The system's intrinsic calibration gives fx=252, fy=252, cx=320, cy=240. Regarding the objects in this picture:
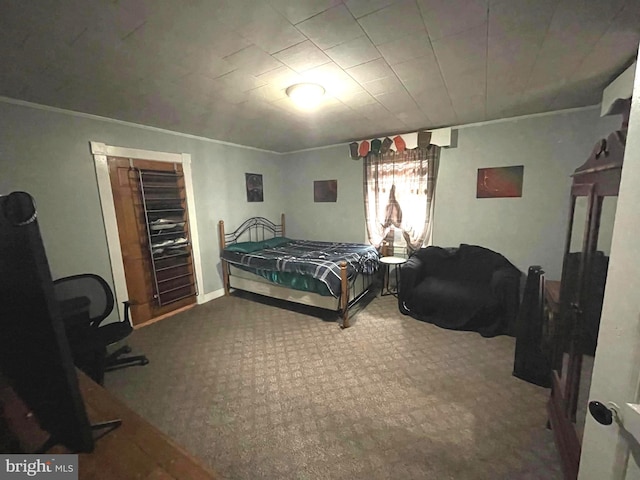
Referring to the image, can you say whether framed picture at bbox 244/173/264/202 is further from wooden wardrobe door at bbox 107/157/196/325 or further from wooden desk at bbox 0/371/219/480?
wooden desk at bbox 0/371/219/480

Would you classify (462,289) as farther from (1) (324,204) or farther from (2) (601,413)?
(1) (324,204)

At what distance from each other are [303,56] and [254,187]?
119 inches

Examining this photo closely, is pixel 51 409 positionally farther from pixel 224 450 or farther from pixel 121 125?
pixel 121 125

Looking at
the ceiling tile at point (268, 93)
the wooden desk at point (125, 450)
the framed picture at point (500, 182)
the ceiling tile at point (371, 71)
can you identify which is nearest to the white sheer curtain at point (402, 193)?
the framed picture at point (500, 182)

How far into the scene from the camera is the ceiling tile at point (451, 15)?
1243 millimetres

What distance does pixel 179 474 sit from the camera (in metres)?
0.77

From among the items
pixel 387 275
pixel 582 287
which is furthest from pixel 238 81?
pixel 387 275

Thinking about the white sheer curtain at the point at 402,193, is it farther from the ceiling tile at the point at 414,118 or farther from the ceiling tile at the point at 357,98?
the ceiling tile at the point at 357,98

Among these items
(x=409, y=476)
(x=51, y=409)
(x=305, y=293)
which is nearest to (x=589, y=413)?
(x=409, y=476)

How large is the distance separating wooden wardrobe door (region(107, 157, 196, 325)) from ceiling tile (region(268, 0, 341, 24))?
265 centimetres

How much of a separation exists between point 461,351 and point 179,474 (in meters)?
2.48

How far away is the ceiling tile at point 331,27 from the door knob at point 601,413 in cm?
182

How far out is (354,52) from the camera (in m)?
1.64

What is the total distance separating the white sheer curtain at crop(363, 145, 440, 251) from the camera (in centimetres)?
366
